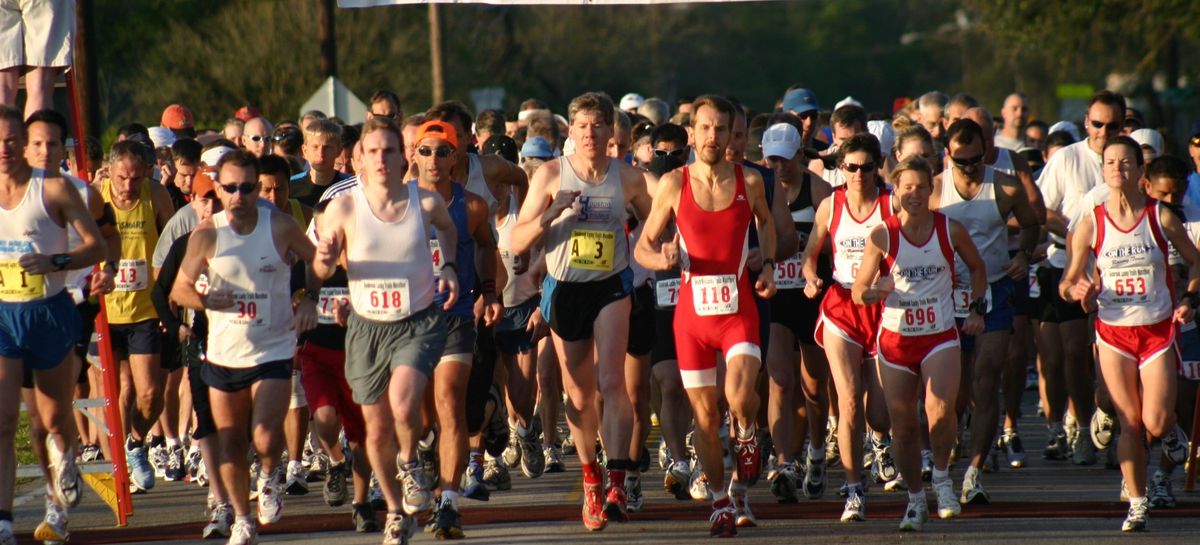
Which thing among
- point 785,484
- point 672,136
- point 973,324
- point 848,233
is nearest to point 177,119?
point 672,136

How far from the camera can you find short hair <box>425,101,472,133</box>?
10.1 metres

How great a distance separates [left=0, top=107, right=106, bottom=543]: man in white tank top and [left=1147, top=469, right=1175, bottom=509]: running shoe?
18.6 ft

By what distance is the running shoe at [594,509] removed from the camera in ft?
30.3

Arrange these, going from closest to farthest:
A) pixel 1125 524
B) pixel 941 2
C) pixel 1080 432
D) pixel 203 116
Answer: pixel 1125 524
pixel 1080 432
pixel 203 116
pixel 941 2

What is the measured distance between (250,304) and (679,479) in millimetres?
2931

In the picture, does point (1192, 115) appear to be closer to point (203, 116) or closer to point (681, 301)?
point (203, 116)

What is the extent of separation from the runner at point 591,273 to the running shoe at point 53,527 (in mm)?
2605

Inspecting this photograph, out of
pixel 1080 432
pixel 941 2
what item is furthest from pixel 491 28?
pixel 941 2

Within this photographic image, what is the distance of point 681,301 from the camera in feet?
30.6

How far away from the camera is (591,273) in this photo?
9.43m

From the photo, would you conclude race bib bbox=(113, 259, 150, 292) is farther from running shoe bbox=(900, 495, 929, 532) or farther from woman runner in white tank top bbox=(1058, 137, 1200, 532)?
woman runner in white tank top bbox=(1058, 137, 1200, 532)

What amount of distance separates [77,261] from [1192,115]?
58.5 metres

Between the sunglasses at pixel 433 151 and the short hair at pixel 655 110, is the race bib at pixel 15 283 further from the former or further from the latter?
the short hair at pixel 655 110

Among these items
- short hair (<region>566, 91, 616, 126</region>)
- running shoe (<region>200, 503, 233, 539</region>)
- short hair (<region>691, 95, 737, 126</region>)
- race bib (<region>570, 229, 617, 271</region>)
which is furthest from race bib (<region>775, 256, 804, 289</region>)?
running shoe (<region>200, 503, 233, 539</region>)
